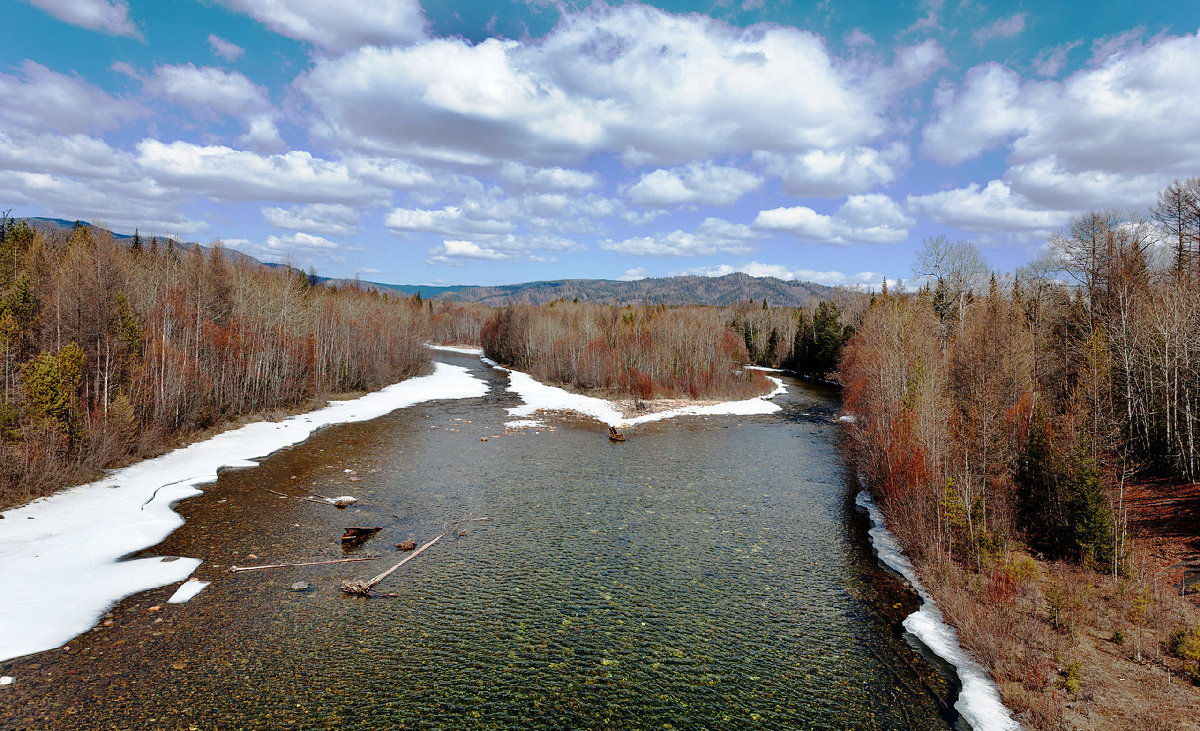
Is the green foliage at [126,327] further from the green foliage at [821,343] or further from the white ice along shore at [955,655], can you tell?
the green foliage at [821,343]

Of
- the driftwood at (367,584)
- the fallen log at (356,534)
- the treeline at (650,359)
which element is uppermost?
the treeline at (650,359)

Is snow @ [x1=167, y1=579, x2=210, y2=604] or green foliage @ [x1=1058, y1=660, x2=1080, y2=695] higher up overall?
snow @ [x1=167, y1=579, x2=210, y2=604]

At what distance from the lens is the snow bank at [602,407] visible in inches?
1743

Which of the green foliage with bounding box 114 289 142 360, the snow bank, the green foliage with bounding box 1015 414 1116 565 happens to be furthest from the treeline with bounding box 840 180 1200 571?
the green foliage with bounding box 114 289 142 360

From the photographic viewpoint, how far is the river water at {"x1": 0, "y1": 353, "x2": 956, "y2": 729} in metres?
10.1

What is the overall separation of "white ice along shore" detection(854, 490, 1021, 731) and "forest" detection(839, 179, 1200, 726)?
1.37 ft

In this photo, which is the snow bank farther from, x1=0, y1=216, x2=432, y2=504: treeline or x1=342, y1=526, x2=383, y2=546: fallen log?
x1=342, y1=526, x2=383, y2=546: fallen log

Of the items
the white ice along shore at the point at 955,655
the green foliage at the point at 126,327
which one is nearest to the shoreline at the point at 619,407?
the green foliage at the point at 126,327

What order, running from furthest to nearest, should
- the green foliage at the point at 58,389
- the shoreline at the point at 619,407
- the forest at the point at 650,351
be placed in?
1. the forest at the point at 650,351
2. the shoreline at the point at 619,407
3. the green foliage at the point at 58,389

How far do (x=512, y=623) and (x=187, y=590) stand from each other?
821 centimetres

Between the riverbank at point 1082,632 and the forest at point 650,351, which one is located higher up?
the forest at point 650,351

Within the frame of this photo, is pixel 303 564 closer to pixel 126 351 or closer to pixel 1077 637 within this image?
pixel 126 351

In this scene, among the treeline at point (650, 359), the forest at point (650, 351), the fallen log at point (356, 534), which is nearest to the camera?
the fallen log at point (356, 534)

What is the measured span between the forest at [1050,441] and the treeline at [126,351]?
2916cm
